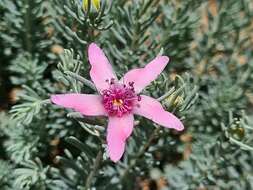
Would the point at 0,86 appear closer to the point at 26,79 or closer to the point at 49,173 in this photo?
the point at 26,79

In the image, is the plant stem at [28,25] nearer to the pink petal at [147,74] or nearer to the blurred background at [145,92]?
the blurred background at [145,92]

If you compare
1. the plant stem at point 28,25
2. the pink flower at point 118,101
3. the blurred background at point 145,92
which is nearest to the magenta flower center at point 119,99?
the pink flower at point 118,101

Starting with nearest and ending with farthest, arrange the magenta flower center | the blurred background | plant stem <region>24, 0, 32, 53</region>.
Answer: the magenta flower center < the blurred background < plant stem <region>24, 0, 32, 53</region>

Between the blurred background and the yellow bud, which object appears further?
the blurred background

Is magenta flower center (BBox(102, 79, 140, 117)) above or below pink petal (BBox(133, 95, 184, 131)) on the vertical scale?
above

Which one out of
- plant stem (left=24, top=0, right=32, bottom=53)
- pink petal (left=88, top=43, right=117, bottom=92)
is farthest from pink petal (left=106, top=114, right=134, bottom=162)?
plant stem (left=24, top=0, right=32, bottom=53)

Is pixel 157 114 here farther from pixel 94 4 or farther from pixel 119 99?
pixel 94 4

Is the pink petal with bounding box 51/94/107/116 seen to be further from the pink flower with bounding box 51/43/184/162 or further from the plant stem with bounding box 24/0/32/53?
the plant stem with bounding box 24/0/32/53
